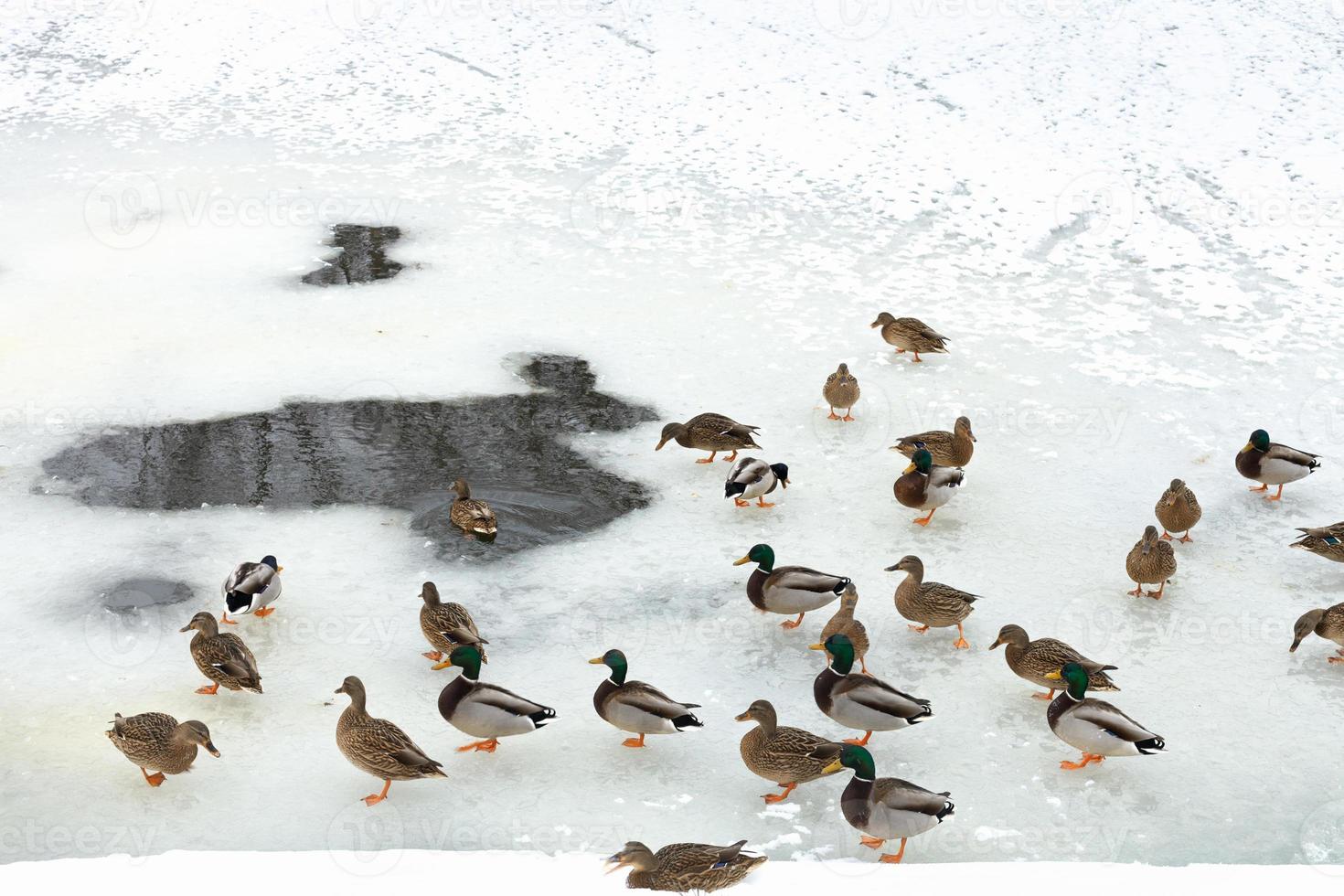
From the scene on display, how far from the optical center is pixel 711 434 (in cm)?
817

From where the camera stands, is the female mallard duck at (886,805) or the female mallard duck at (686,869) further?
the female mallard duck at (886,805)

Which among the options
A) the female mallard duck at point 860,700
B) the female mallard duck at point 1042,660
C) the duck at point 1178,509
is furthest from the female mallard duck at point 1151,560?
the female mallard duck at point 860,700

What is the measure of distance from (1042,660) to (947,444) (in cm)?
235

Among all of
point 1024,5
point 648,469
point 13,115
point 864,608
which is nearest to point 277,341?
point 648,469

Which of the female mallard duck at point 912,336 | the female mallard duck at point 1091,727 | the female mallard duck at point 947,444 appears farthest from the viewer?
the female mallard duck at point 912,336

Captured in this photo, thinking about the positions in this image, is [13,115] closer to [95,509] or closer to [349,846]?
[95,509]

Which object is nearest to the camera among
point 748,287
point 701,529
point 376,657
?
point 376,657

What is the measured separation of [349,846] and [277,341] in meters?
6.12

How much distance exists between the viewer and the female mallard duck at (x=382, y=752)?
5.18 meters

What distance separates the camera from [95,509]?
7.73 meters

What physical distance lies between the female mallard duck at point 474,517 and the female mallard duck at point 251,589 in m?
1.15

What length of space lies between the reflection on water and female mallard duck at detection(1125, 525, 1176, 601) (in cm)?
290

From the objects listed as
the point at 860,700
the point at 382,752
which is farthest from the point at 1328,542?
the point at 382,752

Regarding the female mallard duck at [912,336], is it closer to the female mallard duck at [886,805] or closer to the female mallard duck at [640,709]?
the female mallard duck at [640,709]
